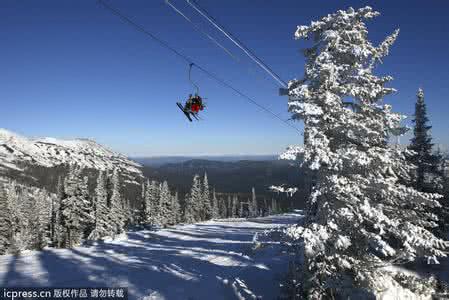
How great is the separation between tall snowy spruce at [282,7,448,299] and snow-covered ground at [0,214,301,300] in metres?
2.55

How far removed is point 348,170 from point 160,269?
13.4 metres

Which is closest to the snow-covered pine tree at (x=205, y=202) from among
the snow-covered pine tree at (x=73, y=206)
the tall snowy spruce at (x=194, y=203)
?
the tall snowy spruce at (x=194, y=203)

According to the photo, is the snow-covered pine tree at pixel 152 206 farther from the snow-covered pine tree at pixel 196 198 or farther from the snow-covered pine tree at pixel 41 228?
the snow-covered pine tree at pixel 41 228

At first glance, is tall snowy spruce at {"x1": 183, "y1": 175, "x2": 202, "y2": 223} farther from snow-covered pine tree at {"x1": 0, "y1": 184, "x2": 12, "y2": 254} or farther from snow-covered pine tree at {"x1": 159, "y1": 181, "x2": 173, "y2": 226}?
snow-covered pine tree at {"x1": 0, "y1": 184, "x2": 12, "y2": 254}

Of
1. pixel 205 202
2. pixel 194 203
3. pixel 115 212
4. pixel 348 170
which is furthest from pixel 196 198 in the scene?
pixel 348 170

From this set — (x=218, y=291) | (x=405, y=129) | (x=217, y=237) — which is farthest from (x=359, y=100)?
(x=217, y=237)

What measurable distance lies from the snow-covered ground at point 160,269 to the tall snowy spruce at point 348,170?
255 cm

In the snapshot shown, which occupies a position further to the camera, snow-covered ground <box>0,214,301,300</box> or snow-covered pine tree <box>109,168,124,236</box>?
snow-covered pine tree <box>109,168,124,236</box>

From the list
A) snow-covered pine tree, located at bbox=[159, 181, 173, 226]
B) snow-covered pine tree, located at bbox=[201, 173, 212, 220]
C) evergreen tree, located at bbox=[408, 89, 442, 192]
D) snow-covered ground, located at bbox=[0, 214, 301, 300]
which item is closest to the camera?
snow-covered ground, located at bbox=[0, 214, 301, 300]

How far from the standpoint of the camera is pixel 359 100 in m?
13.6

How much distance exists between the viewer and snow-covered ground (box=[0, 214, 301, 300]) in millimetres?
17094

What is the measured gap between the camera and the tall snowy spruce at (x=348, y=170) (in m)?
12.2

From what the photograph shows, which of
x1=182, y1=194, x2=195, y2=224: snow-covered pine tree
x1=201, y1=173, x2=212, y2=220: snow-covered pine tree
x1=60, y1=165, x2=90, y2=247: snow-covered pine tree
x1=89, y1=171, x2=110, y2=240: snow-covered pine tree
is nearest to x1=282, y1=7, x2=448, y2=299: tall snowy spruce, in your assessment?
x1=60, y1=165, x2=90, y2=247: snow-covered pine tree

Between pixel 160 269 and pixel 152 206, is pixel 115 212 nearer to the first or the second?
pixel 152 206
